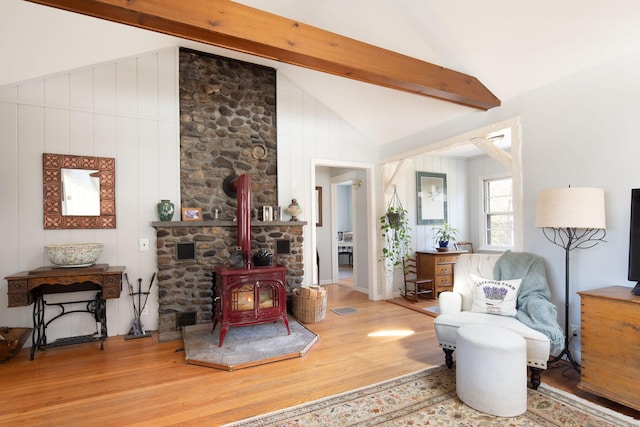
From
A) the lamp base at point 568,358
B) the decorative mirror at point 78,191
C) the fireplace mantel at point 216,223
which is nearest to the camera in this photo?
the lamp base at point 568,358

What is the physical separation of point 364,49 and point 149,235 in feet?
10.0

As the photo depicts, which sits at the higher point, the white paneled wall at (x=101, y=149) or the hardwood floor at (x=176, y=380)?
the white paneled wall at (x=101, y=149)

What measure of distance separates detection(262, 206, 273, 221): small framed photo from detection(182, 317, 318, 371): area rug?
4.32ft

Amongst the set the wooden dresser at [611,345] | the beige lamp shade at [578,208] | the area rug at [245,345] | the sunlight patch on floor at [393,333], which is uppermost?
the beige lamp shade at [578,208]

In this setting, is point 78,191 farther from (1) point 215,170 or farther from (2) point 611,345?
(2) point 611,345

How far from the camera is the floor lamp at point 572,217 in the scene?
2340 millimetres

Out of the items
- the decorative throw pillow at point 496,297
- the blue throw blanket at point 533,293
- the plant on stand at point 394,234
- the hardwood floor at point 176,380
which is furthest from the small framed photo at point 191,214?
the blue throw blanket at point 533,293

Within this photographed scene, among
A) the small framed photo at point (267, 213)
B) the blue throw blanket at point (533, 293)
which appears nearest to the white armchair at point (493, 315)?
the blue throw blanket at point (533, 293)

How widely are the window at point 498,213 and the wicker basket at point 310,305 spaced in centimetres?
383

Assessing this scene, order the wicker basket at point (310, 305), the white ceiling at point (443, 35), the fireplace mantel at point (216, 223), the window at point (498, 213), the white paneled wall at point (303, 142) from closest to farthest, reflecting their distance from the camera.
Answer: the white ceiling at point (443, 35) < the fireplace mantel at point (216, 223) < the wicker basket at point (310, 305) < the white paneled wall at point (303, 142) < the window at point (498, 213)

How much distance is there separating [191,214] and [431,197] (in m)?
4.13

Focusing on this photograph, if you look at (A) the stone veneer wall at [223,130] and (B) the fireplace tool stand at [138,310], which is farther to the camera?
(A) the stone veneer wall at [223,130]

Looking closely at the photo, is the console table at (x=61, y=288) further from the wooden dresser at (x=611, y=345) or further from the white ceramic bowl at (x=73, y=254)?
the wooden dresser at (x=611, y=345)

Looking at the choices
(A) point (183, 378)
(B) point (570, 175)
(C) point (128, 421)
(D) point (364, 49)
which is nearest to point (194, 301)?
(A) point (183, 378)
